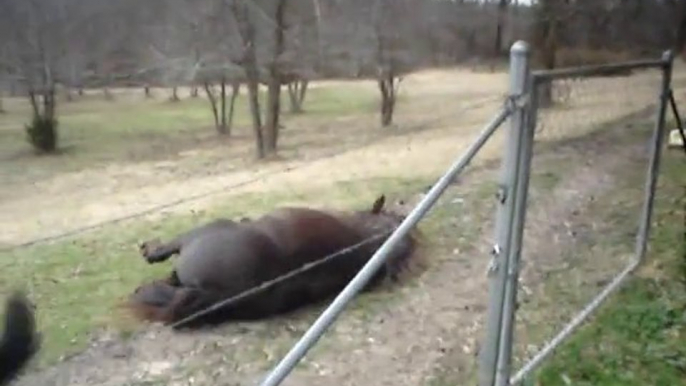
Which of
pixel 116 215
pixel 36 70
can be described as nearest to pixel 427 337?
pixel 116 215

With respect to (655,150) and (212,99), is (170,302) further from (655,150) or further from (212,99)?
(212,99)

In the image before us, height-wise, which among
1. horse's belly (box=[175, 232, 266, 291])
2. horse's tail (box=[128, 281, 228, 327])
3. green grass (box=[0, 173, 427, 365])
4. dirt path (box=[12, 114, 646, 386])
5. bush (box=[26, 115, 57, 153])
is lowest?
bush (box=[26, 115, 57, 153])

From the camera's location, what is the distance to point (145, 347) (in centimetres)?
402

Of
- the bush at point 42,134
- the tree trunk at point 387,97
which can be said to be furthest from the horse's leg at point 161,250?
the tree trunk at point 387,97

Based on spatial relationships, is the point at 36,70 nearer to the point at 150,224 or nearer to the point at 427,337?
the point at 150,224

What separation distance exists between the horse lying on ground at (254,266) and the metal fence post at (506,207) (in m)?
1.54

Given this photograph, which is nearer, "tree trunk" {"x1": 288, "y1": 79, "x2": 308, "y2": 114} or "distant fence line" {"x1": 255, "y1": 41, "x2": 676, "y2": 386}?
"distant fence line" {"x1": 255, "y1": 41, "x2": 676, "y2": 386}

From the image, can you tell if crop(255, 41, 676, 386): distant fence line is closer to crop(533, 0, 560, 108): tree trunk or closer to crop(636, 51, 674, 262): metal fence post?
crop(636, 51, 674, 262): metal fence post

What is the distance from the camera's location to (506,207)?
2.58 metres

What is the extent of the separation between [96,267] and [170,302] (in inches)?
66.0

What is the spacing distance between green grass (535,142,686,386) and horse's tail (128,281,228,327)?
1786 millimetres

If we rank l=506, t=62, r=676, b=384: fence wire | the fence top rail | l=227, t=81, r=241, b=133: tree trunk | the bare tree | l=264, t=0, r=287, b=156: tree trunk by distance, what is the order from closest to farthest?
the fence top rail
l=506, t=62, r=676, b=384: fence wire
l=264, t=0, r=287, b=156: tree trunk
the bare tree
l=227, t=81, r=241, b=133: tree trunk

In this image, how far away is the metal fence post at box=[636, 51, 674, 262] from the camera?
4328 mm

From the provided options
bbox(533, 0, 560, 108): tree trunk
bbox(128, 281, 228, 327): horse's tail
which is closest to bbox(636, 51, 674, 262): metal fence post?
bbox(128, 281, 228, 327): horse's tail
